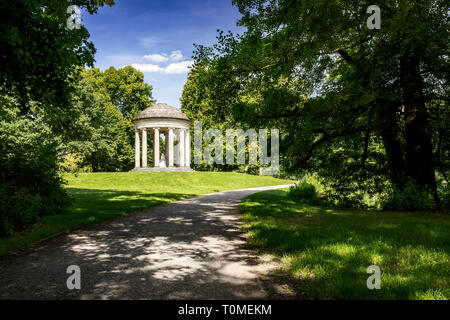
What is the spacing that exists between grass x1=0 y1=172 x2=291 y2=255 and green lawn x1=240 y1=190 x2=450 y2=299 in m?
4.88

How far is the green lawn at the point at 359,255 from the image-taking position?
3278 millimetres

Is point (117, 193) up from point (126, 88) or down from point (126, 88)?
down

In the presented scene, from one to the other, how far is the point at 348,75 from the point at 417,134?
10.4 ft

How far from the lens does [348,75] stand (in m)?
9.45

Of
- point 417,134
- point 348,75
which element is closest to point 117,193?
point 348,75

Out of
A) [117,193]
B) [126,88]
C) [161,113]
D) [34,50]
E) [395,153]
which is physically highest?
[126,88]

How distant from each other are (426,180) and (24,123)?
31.8m

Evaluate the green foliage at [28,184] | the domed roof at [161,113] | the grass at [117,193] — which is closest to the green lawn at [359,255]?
the grass at [117,193]

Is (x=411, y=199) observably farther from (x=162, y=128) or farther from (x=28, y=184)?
(x=162, y=128)

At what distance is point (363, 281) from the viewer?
3436 mm

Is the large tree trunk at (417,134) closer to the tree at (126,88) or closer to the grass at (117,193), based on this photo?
the grass at (117,193)

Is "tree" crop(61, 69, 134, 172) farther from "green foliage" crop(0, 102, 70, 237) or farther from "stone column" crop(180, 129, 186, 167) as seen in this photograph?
"green foliage" crop(0, 102, 70, 237)

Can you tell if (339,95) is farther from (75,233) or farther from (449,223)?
(75,233)

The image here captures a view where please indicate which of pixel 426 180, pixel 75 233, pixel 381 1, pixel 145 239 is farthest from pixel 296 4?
pixel 75 233
